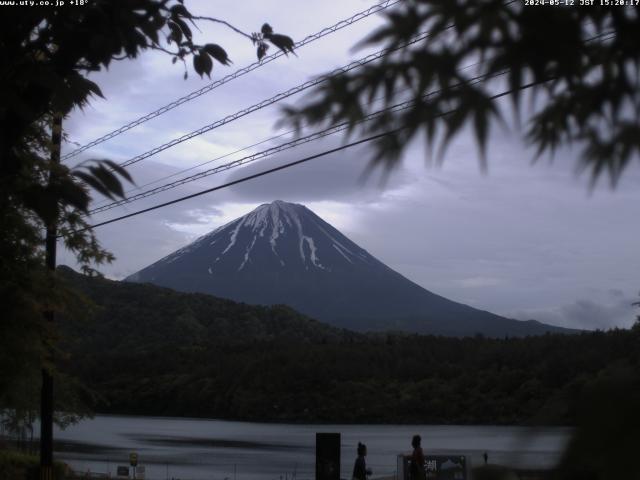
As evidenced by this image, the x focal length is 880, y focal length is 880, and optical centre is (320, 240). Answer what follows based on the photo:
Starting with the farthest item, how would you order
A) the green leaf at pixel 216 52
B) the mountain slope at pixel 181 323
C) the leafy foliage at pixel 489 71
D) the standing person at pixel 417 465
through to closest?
the mountain slope at pixel 181 323 → the standing person at pixel 417 465 → the green leaf at pixel 216 52 → the leafy foliage at pixel 489 71

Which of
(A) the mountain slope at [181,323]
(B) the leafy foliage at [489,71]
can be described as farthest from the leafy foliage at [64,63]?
(A) the mountain slope at [181,323]

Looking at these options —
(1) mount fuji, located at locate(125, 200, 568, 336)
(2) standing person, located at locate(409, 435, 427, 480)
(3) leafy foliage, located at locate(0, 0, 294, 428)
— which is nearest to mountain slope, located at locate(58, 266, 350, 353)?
(1) mount fuji, located at locate(125, 200, 568, 336)

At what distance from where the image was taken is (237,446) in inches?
1679

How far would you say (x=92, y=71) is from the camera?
556 cm

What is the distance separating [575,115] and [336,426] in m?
53.6

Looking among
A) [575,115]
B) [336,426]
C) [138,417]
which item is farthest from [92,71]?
[138,417]

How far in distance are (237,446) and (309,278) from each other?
10867 centimetres

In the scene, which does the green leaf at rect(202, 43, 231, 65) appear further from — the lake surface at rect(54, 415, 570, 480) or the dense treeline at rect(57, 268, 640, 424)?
the dense treeline at rect(57, 268, 640, 424)

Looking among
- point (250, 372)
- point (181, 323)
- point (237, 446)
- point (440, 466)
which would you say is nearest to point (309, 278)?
point (181, 323)

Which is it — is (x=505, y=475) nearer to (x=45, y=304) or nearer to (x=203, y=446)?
(x=45, y=304)

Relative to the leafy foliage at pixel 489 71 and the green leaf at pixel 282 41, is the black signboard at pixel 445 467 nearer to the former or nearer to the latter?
the green leaf at pixel 282 41

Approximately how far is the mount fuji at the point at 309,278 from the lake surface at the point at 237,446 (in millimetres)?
56113

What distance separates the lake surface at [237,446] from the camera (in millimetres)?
28828

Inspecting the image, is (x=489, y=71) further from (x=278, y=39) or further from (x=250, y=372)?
(x=250, y=372)
